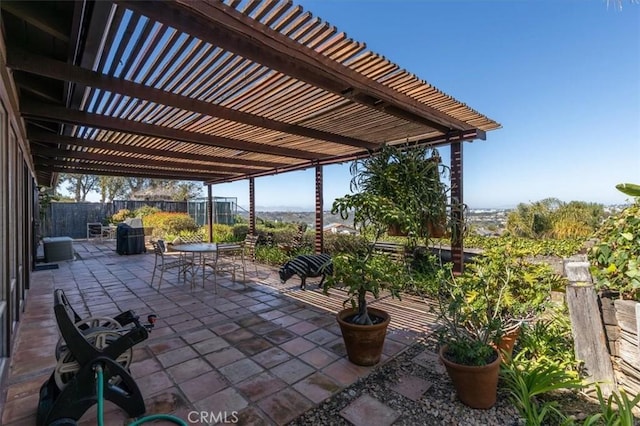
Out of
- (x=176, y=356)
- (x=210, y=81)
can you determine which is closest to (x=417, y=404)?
(x=176, y=356)

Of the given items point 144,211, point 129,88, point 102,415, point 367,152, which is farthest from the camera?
point 144,211

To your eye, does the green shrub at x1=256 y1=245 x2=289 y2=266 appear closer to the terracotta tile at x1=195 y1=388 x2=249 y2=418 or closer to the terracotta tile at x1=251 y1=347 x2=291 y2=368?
the terracotta tile at x1=251 y1=347 x2=291 y2=368

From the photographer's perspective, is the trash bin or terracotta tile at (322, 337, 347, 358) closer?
terracotta tile at (322, 337, 347, 358)

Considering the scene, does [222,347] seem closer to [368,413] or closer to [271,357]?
[271,357]

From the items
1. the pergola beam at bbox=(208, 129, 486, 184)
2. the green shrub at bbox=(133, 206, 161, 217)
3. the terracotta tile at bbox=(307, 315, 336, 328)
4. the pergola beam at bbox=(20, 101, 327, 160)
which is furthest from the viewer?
the green shrub at bbox=(133, 206, 161, 217)

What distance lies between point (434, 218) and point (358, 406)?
1.70 meters

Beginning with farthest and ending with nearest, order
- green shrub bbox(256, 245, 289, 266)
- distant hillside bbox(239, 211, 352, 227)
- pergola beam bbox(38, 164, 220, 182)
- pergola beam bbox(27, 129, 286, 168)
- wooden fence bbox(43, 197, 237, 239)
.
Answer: wooden fence bbox(43, 197, 237, 239) → distant hillside bbox(239, 211, 352, 227) → green shrub bbox(256, 245, 289, 266) → pergola beam bbox(38, 164, 220, 182) → pergola beam bbox(27, 129, 286, 168)

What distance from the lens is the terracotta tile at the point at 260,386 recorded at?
211cm

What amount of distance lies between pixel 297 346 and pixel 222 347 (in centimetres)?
73

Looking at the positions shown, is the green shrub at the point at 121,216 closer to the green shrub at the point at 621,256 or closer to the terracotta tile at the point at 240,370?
the terracotta tile at the point at 240,370

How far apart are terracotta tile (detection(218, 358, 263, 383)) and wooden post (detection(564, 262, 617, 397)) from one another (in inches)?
100

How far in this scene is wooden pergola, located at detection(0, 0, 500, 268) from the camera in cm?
184

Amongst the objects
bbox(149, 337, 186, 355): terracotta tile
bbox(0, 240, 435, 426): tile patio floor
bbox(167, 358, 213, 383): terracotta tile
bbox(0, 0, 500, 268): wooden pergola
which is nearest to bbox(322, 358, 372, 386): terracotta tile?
bbox(0, 240, 435, 426): tile patio floor

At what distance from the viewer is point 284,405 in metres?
1.99
